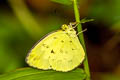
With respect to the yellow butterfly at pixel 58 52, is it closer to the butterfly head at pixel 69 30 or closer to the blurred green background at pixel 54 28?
the butterfly head at pixel 69 30

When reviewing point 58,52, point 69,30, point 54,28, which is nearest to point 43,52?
point 58,52

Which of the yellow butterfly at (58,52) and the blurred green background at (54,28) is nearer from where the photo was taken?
the yellow butterfly at (58,52)

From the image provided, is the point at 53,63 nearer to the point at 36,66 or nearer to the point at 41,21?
the point at 36,66

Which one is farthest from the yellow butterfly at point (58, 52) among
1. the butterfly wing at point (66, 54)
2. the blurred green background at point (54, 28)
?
the blurred green background at point (54, 28)

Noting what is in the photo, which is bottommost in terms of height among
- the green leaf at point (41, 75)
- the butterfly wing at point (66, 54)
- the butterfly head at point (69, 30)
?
the green leaf at point (41, 75)

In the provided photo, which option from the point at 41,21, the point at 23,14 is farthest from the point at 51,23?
the point at 23,14

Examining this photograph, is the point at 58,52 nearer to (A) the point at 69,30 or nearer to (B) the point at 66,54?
(B) the point at 66,54
